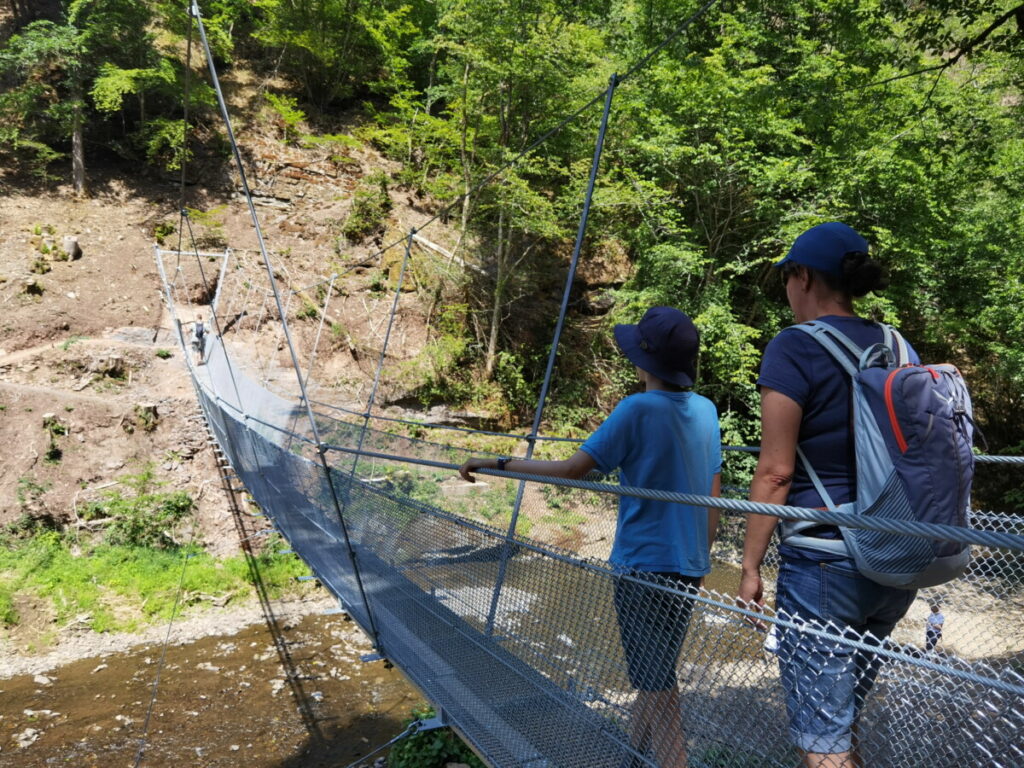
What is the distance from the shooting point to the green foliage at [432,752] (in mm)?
2908

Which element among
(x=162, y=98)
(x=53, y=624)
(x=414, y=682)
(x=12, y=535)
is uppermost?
(x=162, y=98)

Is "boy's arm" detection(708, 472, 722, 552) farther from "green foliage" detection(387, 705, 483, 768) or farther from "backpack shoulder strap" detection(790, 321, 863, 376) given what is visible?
"green foliage" detection(387, 705, 483, 768)

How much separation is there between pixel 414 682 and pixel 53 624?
4.61m

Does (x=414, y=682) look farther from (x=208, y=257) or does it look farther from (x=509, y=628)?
(x=208, y=257)

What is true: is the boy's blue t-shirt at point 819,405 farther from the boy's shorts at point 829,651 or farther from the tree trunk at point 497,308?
the tree trunk at point 497,308

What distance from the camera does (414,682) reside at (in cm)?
161

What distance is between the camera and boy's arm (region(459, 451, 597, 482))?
Answer: 37.7 inches

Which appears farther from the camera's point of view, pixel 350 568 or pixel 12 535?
pixel 12 535

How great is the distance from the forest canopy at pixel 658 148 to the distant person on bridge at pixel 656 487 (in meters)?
4.56

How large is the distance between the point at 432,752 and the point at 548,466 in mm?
2486

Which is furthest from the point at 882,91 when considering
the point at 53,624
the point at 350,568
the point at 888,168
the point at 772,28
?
the point at 53,624

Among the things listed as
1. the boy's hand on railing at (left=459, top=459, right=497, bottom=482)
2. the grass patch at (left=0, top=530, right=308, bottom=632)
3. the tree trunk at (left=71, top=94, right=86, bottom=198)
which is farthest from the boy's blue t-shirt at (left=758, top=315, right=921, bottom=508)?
the tree trunk at (left=71, top=94, right=86, bottom=198)

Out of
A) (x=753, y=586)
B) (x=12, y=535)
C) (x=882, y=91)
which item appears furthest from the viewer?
(x=882, y=91)

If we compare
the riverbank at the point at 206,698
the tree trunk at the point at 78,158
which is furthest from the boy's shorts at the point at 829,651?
the tree trunk at the point at 78,158
